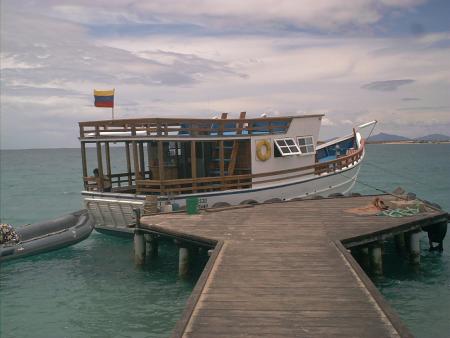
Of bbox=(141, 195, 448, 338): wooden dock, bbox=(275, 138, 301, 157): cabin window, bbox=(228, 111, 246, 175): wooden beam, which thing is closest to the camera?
bbox=(141, 195, 448, 338): wooden dock

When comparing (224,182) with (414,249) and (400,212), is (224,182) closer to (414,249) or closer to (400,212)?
(400,212)

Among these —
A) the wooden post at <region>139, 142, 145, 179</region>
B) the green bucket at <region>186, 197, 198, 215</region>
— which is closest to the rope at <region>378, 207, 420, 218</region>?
the green bucket at <region>186, 197, 198, 215</region>

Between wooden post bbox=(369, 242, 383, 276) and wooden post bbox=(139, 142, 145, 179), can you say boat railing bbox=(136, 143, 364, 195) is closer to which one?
wooden post bbox=(139, 142, 145, 179)

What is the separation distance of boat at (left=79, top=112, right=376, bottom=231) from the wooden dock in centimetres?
175

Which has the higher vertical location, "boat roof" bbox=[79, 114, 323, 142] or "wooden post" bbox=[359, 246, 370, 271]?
"boat roof" bbox=[79, 114, 323, 142]

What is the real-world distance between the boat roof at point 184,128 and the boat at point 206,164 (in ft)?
0.11

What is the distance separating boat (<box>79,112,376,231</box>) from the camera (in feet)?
51.1

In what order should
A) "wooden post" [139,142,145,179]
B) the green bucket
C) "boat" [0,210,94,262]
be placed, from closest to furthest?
the green bucket < "boat" [0,210,94,262] < "wooden post" [139,142,145,179]

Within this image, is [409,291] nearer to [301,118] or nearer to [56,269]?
[301,118]

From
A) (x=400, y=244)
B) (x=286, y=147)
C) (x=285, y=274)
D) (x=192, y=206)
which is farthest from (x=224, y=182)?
(x=285, y=274)

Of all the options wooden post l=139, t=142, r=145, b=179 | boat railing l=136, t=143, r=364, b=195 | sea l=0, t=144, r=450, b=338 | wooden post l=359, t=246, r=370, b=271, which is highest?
wooden post l=139, t=142, r=145, b=179

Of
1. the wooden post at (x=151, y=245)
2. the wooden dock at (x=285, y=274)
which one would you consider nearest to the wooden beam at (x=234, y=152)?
the wooden dock at (x=285, y=274)

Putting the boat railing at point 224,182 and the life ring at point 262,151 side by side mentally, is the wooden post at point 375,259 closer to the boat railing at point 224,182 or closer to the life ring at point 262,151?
the boat railing at point 224,182

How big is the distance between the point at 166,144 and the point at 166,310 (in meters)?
7.69
